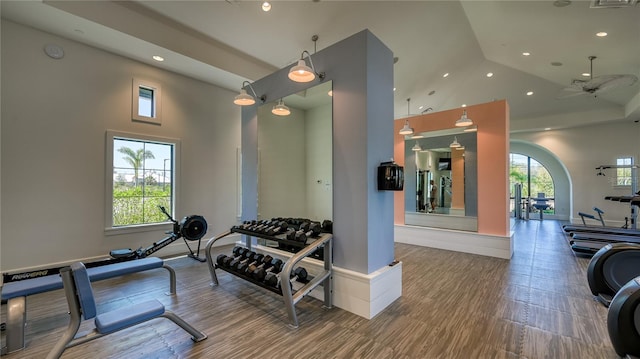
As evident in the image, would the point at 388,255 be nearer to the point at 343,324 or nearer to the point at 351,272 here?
the point at 351,272

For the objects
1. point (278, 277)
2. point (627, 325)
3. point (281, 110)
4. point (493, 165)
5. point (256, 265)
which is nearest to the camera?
point (627, 325)

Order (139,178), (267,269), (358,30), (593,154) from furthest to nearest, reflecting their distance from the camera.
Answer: (593,154), (139,178), (358,30), (267,269)

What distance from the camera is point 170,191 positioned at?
213 inches

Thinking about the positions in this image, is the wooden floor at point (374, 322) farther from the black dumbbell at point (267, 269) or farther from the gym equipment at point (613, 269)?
the black dumbbell at point (267, 269)

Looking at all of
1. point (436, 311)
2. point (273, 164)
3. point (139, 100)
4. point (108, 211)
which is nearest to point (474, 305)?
point (436, 311)

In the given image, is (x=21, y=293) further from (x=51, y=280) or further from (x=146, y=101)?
(x=146, y=101)

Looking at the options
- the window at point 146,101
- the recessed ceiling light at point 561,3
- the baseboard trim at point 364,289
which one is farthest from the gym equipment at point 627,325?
the window at point 146,101

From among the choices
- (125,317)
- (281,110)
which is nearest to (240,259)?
(125,317)

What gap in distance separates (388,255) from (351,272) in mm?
575

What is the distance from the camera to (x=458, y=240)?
5.55 metres

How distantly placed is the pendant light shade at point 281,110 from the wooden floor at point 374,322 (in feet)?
8.50

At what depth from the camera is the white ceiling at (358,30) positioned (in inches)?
156

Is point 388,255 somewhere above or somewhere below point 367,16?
below

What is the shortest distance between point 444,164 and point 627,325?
4.60 metres
